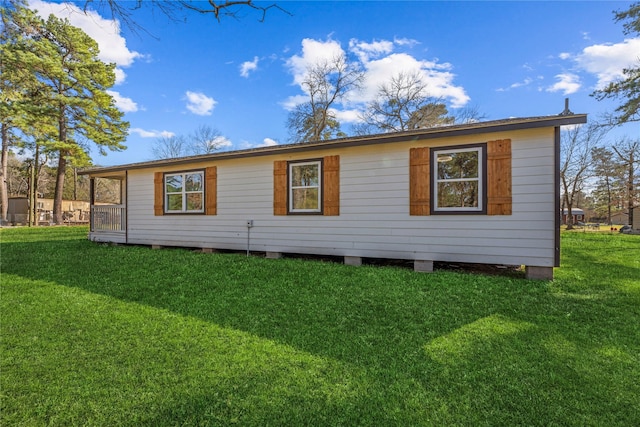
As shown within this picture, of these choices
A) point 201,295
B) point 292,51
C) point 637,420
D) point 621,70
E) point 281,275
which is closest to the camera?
point 637,420

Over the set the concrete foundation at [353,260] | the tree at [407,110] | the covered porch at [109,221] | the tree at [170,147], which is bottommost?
the concrete foundation at [353,260]

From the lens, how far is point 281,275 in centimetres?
562

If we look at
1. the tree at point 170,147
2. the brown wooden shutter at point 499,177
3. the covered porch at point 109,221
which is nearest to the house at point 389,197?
the brown wooden shutter at point 499,177

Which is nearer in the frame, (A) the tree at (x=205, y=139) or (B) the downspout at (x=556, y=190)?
(B) the downspout at (x=556, y=190)

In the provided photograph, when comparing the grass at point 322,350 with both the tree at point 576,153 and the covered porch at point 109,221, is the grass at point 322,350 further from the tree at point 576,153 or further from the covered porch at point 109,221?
the tree at point 576,153

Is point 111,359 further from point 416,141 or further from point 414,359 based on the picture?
point 416,141

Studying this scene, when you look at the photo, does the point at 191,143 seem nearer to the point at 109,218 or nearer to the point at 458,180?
the point at 109,218

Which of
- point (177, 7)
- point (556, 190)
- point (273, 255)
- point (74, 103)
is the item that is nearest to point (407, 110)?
point (273, 255)

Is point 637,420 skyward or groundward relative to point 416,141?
groundward

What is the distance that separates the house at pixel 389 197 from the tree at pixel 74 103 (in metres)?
13.5

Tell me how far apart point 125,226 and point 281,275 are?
7206mm

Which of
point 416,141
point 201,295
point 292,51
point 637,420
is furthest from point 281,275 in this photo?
point 292,51

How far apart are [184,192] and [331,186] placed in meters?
4.61

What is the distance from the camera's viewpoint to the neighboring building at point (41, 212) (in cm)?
2206
